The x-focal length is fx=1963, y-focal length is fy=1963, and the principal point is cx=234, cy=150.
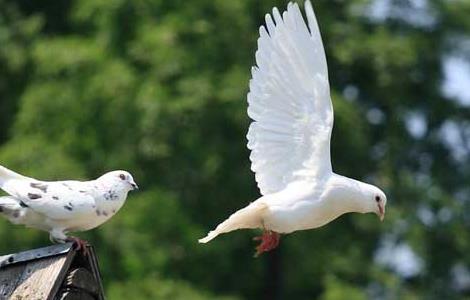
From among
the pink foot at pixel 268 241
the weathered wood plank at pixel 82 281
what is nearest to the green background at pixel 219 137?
the pink foot at pixel 268 241

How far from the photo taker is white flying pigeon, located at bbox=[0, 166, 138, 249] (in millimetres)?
10516

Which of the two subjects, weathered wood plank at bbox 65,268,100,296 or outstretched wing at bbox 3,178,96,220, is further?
outstretched wing at bbox 3,178,96,220

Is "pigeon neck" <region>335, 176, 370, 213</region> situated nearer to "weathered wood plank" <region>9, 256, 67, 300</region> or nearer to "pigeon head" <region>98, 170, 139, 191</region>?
"pigeon head" <region>98, 170, 139, 191</region>

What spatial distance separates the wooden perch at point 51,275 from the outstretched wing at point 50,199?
39 centimetres

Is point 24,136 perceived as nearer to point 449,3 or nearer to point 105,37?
point 105,37

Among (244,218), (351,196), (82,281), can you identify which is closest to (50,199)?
(82,281)

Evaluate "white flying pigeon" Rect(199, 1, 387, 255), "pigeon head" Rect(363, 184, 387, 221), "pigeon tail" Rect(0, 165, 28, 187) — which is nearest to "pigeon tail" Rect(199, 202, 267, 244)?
"white flying pigeon" Rect(199, 1, 387, 255)

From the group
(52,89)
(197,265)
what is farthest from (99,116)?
(197,265)

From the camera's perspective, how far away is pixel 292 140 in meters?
12.2

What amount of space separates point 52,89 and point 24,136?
79cm

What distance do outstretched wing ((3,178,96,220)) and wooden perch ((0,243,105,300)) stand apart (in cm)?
39

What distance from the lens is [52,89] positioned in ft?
79.6

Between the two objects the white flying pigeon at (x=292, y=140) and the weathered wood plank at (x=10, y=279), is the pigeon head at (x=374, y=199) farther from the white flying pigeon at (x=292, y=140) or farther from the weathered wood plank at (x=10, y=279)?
the weathered wood plank at (x=10, y=279)

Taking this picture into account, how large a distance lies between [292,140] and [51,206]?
219 cm
